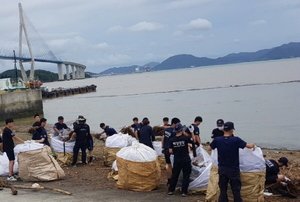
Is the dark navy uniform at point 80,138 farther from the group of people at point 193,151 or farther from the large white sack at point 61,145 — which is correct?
the group of people at point 193,151

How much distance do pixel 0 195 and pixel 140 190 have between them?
7.80 ft

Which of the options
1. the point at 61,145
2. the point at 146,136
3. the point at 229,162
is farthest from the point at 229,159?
the point at 61,145

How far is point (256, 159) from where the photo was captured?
6.03 metres

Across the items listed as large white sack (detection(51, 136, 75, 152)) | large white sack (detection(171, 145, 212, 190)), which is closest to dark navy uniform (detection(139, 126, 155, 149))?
large white sack (detection(171, 145, 212, 190))

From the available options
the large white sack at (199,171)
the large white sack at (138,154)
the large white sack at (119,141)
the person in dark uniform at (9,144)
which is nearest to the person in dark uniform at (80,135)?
the large white sack at (119,141)

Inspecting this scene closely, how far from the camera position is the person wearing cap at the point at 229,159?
18.6 ft

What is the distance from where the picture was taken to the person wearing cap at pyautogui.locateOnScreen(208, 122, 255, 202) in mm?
5673

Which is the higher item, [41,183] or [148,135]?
[148,135]

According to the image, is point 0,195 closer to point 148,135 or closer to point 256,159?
point 148,135

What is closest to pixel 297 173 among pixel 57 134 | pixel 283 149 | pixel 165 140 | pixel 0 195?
pixel 165 140

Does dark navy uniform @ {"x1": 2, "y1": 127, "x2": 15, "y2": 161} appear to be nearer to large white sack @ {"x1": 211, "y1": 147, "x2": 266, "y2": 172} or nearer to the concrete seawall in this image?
large white sack @ {"x1": 211, "y1": 147, "x2": 266, "y2": 172}

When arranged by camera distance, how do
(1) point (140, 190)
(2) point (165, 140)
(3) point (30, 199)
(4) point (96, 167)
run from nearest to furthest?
(3) point (30, 199) → (1) point (140, 190) → (2) point (165, 140) → (4) point (96, 167)

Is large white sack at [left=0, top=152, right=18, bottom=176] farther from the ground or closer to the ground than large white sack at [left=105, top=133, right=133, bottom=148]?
closer to the ground

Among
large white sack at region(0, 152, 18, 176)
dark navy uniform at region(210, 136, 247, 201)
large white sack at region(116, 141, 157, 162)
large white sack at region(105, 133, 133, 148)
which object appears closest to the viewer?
dark navy uniform at region(210, 136, 247, 201)
